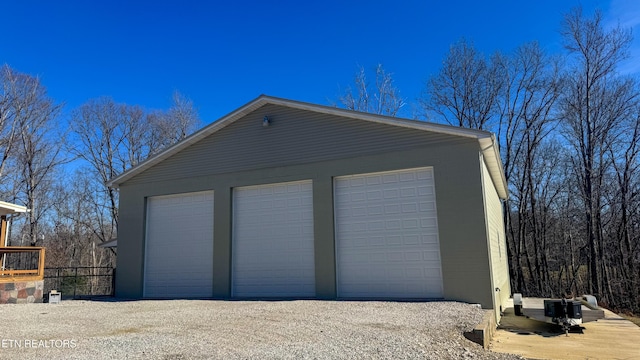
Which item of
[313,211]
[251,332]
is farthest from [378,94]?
[251,332]

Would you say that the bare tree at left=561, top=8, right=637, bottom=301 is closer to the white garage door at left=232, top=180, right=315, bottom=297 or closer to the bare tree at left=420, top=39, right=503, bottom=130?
the bare tree at left=420, top=39, right=503, bottom=130

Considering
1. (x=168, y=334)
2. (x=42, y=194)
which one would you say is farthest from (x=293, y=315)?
(x=42, y=194)

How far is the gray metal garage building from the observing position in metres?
8.68

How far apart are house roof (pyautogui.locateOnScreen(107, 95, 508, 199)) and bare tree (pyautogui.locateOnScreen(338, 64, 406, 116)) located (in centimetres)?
1080

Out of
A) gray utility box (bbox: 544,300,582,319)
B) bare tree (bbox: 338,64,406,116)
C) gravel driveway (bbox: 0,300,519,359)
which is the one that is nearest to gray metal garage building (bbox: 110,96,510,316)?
gray utility box (bbox: 544,300,582,319)

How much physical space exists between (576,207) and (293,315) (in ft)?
56.9

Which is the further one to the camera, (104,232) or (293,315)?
(104,232)

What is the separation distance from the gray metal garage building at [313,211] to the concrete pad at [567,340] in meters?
0.86

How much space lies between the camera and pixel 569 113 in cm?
1842

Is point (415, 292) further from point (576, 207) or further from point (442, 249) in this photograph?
point (576, 207)

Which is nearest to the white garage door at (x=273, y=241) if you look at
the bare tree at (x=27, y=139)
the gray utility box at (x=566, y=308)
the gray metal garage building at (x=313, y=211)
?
the gray metal garage building at (x=313, y=211)

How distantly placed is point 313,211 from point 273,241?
139 cm

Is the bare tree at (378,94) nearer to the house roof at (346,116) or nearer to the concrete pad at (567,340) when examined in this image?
the house roof at (346,116)

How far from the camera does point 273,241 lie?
10.5 metres
